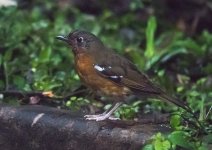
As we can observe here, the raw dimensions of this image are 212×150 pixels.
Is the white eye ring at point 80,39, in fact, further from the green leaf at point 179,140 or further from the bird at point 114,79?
the green leaf at point 179,140

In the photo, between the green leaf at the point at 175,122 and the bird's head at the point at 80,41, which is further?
the bird's head at the point at 80,41

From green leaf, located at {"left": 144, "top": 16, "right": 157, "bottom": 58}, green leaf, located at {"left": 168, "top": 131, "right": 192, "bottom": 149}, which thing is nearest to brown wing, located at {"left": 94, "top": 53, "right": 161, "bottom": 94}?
green leaf, located at {"left": 168, "top": 131, "right": 192, "bottom": 149}

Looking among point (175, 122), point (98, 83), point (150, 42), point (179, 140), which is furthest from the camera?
point (150, 42)

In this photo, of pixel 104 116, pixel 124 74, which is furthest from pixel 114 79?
pixel 104 116

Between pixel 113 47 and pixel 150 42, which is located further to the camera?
pixel 113 47

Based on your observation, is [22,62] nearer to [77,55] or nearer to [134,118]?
[77,55]

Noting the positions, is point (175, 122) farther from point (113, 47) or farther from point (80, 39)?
point (113, 47)

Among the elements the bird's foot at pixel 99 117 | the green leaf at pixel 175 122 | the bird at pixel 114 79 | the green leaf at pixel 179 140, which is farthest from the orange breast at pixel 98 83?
→ the green leaf at pixel 179 140

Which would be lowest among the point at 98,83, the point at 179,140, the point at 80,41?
the point at 179,140
